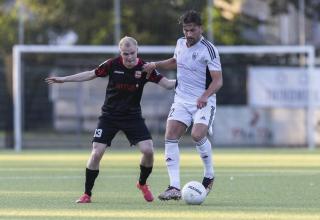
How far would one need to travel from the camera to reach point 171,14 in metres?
32.5

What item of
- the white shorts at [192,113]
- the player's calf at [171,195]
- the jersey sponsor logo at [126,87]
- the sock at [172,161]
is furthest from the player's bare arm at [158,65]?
the player's calf at [171,195]

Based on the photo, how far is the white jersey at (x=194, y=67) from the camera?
38.8 ft

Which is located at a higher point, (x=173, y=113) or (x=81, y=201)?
(x=173, y=113)

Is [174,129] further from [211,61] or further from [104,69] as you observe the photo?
[104,69]

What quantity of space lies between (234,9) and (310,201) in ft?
80.9

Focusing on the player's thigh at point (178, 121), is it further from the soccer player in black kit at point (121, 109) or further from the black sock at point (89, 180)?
the black sock at point (89, 180)

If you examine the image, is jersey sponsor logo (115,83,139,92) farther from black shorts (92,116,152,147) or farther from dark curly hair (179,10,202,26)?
dark curly hair (179,10,202,26)

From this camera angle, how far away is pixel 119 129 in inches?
467

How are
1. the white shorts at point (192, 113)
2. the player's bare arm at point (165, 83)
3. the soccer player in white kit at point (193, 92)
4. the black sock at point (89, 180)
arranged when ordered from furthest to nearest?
the player's bare arm at point (165, 83) → the white shorts at point (192, 113) → the soccer player in white kit at point (193, 92) → the black sock at point (89, 180)

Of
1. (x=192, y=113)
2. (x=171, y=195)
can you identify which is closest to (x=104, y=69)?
(x=192, y=113)

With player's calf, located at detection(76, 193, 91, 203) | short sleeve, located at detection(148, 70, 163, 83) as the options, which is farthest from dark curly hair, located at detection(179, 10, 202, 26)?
player's calf, located at detection(76, 193, 91, 203)

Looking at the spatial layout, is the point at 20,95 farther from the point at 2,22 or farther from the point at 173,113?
the point at 173,113

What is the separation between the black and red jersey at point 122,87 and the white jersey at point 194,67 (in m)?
0.38

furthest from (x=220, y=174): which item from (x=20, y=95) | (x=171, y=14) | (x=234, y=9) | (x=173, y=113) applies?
(x=234, y=9)
